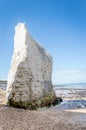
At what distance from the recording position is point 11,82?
97.7 ft

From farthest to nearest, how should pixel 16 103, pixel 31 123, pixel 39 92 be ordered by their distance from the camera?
1. pixel 39 92
2. pixel 16 103
3. pixel 31 123

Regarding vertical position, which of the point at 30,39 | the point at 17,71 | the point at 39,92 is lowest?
the point at 39,92

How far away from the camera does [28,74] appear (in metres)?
30.1

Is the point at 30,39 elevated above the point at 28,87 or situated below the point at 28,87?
above

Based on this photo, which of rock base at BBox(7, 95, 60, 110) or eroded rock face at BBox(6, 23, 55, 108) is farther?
eroded rock face at BBox(6, 23, 55, 108)

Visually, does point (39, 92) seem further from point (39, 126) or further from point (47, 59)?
point (39, 126)

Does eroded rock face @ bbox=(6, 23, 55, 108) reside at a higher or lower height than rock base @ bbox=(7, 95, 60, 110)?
higher

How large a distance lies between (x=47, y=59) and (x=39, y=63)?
3243 mm

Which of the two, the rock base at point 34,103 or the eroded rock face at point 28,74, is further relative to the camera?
the eroded rock face at point 28,74

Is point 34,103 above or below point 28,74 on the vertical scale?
below

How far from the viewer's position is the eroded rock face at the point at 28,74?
29078 mm

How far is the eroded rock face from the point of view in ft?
95.4

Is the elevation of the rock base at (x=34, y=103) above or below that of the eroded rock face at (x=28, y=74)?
below

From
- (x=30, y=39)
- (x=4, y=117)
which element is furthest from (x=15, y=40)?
(x=4, y=117)
